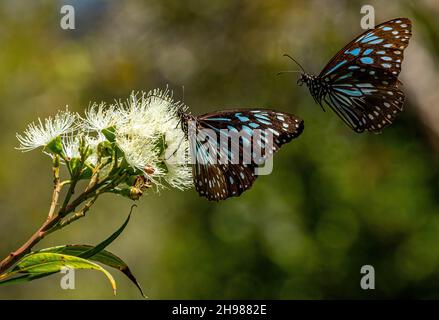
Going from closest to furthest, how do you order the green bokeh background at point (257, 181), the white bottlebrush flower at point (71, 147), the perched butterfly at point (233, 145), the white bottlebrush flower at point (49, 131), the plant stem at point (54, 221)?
the plant stem at point (54, 221) → the white bottlebrush flower at point (71, 147) → the white bottlebrush flower at point (49, 131) → the perched butterfly at point (233, 145) → the green bokeh background at point (257, 181)

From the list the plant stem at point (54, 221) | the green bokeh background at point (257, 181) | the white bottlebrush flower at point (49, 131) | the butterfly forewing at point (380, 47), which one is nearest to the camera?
the plant stem at point (54, 221)

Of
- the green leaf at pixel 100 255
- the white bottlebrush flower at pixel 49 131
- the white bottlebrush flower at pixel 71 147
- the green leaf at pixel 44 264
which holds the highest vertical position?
the white bottlebrush flower at pixel 49 131

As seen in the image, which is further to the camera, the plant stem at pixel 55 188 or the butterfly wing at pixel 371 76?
the butterfly wing at pixel 371 76

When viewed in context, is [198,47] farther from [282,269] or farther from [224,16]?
[282,269]

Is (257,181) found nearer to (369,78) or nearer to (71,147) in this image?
(369,78)

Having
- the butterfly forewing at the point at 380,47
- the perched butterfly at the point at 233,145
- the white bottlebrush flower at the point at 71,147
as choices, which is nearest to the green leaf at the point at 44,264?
the white bottlebrush flower at the point at 71,147

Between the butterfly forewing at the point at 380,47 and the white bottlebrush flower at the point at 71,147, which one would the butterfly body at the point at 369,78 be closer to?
the butterfly forewing at the point at 380,47

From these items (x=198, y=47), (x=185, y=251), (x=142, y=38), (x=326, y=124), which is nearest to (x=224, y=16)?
(x=198, y=47)
